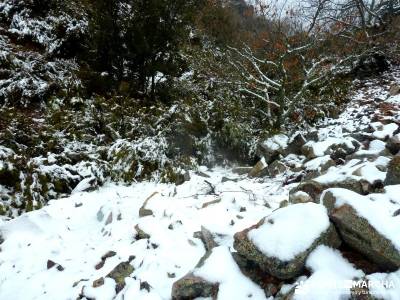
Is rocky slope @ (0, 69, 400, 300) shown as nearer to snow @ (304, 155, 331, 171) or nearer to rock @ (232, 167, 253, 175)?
snow @ (304, 155, 331, 171)

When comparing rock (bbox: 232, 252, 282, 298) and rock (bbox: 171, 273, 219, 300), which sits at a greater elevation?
rock (bbox: 232, 252, 282, 298)

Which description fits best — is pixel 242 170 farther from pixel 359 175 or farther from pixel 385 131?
pixel 359 175

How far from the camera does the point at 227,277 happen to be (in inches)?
119

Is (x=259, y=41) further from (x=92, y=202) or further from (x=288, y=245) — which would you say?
(x=288, y=245)

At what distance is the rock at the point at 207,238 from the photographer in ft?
12.1

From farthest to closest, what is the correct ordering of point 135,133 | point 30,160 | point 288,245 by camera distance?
point 135,133 < point 30,160 < point 288,245

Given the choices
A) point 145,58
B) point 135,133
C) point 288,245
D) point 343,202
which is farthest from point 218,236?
point 145,58

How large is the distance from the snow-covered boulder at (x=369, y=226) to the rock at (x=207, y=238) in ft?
3.90

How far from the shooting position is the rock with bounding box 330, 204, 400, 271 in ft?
8.68

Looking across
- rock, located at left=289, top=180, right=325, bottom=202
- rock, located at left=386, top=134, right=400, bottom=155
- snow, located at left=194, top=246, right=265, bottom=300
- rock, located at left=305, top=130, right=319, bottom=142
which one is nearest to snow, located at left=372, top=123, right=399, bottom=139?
rock, located at left=386, top=134, right=400, bottom=155

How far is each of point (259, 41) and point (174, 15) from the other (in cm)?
461

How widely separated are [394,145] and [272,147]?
227 centimetres

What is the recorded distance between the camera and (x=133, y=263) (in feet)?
11.9

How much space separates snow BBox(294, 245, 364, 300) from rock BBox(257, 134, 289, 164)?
4359mm
